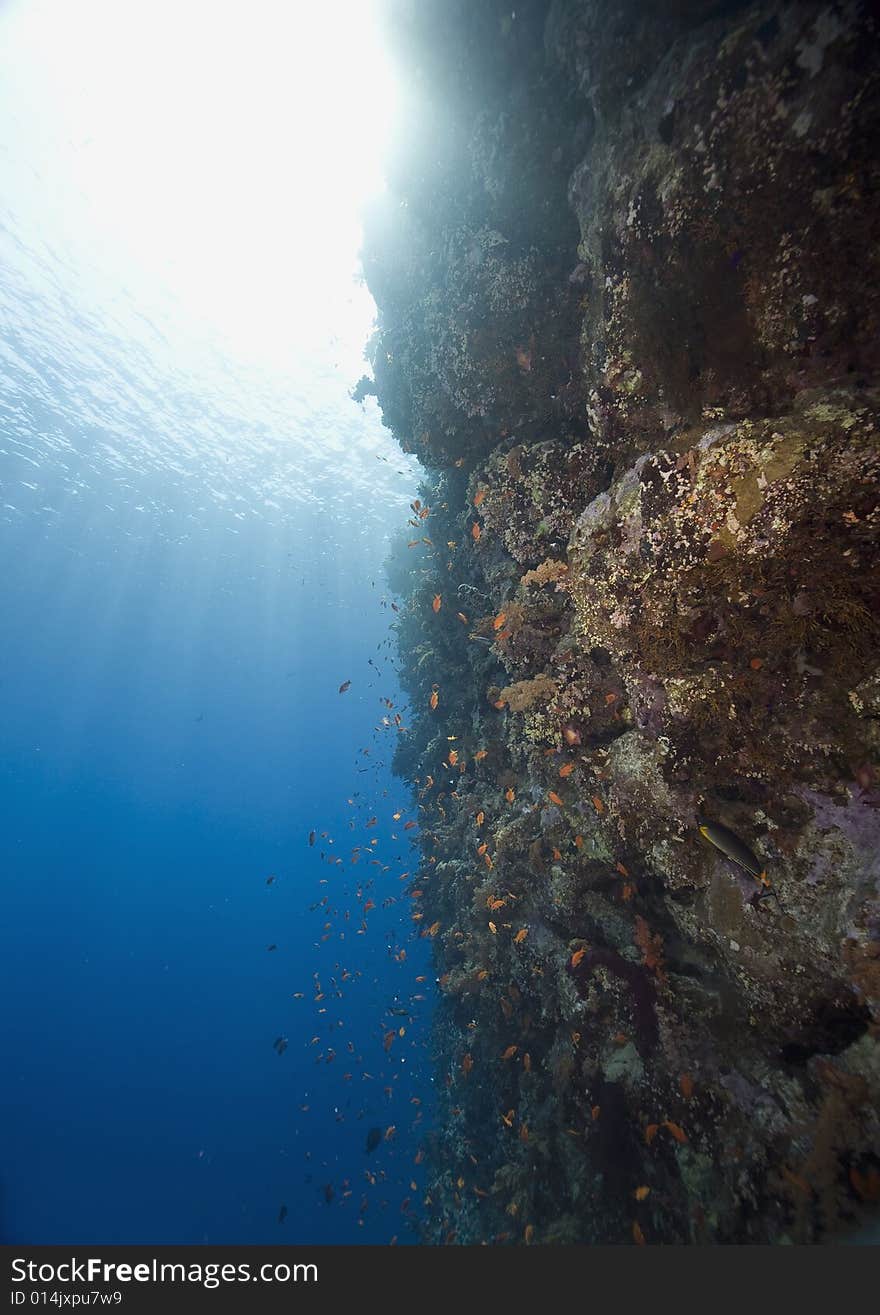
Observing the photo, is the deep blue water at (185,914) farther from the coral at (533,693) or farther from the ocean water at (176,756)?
the coral at (533,693)

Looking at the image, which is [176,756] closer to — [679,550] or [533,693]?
[533,693]

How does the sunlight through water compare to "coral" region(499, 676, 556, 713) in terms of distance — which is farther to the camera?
the sunlight through water

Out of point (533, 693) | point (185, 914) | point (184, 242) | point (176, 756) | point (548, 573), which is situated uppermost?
point (184, 242)

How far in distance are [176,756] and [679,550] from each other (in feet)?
334

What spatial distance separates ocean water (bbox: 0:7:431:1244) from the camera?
19.7 metres

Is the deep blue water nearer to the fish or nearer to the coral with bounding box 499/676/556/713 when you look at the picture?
the coral with bounding box 499/676/556/713

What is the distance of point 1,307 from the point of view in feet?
59.2

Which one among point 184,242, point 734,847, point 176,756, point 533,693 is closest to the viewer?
point 734,847

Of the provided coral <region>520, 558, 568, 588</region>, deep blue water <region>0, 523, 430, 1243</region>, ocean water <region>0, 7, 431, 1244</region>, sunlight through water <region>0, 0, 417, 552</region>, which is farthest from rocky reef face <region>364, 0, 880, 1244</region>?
deep blue water <region>0, 523, 430, 1243</region>

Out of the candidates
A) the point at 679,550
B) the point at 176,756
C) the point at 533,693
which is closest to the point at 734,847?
the point at 679,550

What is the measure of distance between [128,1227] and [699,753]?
5711 centimetres

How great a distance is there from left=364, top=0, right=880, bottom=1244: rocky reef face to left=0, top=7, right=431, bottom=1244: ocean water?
5.99 metres

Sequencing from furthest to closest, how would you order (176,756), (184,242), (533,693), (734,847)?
1. (176,756)
2. (184,242)
3. (533,693)
4. (734,847)

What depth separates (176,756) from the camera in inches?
3533
